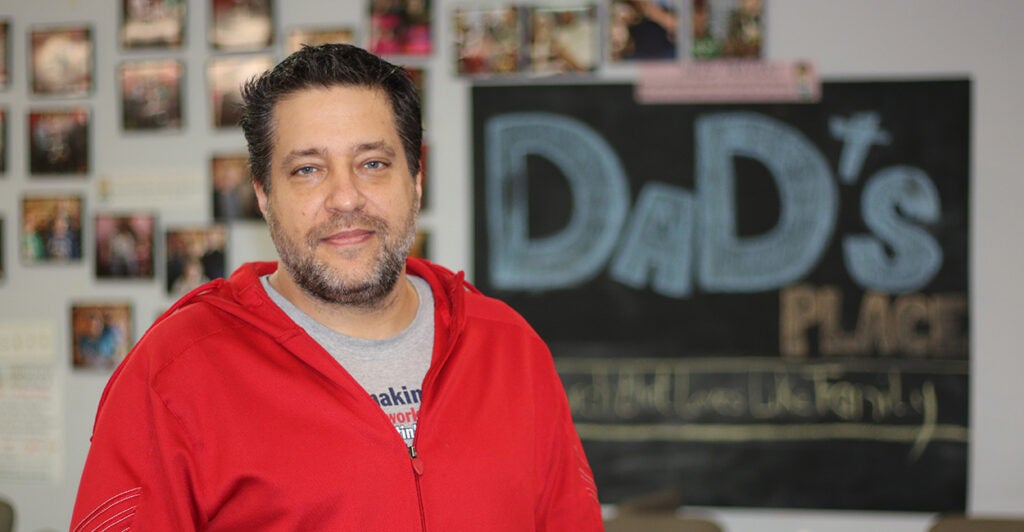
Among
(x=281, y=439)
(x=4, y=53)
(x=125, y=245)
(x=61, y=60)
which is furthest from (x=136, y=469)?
(x=4, y=53)

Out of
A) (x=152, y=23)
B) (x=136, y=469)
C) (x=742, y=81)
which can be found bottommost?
(x=136, y=469)

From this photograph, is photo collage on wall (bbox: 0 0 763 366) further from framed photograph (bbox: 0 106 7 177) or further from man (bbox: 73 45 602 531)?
man (bbox: 73 45 602 531)

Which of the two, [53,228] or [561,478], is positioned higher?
[53,228]

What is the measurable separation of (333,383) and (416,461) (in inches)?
6.0

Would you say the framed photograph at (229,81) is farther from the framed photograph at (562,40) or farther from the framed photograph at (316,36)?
the framed photograph at (562,40)

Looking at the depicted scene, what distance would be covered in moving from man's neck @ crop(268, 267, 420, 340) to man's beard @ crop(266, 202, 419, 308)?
0.01 metres

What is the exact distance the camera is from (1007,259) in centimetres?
262

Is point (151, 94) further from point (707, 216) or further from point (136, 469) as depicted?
point (136, 469)

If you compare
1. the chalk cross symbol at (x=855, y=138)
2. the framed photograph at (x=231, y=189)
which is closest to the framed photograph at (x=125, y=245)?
the framed photograph at (x=231, y=189)

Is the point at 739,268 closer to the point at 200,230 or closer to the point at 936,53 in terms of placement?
the point at 936,53

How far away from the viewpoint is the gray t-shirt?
128 centimetres

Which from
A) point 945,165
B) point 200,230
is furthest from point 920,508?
point 200,230

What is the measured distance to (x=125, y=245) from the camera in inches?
111

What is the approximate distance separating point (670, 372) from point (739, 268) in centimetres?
36
